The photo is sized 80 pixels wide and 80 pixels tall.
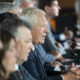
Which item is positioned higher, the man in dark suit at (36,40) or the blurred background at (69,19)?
the man in dark suit at (36,40)

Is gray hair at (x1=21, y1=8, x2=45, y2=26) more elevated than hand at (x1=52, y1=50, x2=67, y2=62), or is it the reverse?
gray hair at (x1=21, y1=8, x2=45, y2=26)

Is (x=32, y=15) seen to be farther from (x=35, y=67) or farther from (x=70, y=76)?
(x=70, y=76)

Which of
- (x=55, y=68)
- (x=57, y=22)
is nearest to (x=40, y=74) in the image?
(x=55, y=68)

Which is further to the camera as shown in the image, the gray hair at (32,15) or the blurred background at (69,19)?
the blurred background at (69,19)

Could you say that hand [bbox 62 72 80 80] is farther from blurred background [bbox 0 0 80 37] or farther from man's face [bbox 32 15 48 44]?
blurred background [bbox 0 0 80 37]

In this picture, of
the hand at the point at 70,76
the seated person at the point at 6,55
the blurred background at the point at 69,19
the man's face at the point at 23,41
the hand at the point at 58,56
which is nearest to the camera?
the seated person at the point at 6,55

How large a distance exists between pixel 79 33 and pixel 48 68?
2.37 m

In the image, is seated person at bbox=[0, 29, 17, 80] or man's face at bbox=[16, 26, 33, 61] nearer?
seated person at bbox=[0, 29, 17, 80]

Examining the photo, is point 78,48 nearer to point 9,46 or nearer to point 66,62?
point 66,62

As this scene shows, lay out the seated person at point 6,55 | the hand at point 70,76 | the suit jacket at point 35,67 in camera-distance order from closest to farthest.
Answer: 1. the seated person at point 6,55
2. the suit jacket at point 35,67
3. the hand at point 70,76

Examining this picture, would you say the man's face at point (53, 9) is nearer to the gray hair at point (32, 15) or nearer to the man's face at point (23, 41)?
the gray hair at point (32, 15)

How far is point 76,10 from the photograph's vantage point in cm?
728

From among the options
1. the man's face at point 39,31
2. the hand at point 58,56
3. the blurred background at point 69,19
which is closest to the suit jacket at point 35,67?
the man's face at point 39,31

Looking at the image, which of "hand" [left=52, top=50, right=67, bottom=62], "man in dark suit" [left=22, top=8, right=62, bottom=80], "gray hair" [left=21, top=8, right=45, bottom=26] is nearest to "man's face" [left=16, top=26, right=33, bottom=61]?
"man in dark suit" [left=22, top=8, right=62, bottom=80]
